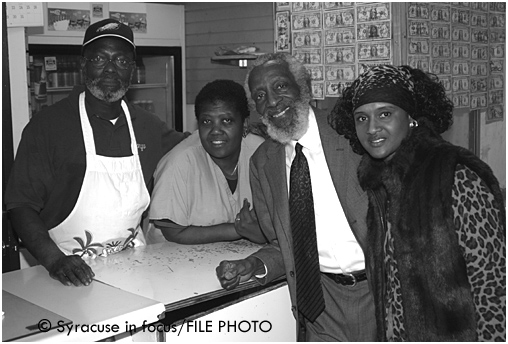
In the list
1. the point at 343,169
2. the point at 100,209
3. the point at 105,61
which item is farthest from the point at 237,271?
the point at 105,61

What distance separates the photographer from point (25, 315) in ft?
6.34

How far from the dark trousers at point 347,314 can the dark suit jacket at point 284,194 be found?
133 mm

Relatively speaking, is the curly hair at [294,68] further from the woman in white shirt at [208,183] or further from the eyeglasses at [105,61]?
the eyeglasses at [105,61]

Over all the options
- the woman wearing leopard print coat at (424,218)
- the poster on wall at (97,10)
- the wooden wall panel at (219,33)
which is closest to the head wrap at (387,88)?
the woman wearing leopard print coat at (424,218)

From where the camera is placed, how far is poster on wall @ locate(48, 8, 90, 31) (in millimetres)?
4828

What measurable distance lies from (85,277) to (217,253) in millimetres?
644

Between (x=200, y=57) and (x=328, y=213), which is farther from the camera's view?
(x=200, y=57)

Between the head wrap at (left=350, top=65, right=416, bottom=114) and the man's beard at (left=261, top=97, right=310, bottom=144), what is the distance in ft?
1.23

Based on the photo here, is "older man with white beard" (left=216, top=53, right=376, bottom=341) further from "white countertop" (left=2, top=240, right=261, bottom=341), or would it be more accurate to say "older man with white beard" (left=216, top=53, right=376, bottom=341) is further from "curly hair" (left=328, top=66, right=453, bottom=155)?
Answer: "curly hair" (left=328, top=66, right=453, bottom=155)

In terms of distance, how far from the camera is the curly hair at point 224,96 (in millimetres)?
2758

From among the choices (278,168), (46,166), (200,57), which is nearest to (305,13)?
(278,168)

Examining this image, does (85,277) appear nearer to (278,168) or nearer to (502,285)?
(278,168)

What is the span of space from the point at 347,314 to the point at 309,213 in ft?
1.32

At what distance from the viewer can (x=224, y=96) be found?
276cm
